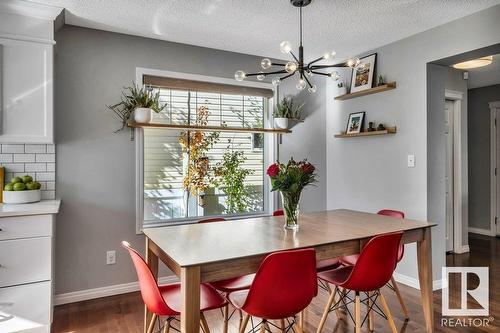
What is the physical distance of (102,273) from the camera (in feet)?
10.7

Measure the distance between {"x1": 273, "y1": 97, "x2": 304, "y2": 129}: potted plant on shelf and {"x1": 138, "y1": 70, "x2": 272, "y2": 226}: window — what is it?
204 millimetres

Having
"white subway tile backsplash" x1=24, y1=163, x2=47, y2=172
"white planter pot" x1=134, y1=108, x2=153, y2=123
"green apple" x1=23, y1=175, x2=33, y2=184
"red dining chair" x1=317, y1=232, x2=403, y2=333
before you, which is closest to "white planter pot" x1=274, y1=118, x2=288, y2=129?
"white planter pot" x1=134, y1=108, x2=153, y2=123

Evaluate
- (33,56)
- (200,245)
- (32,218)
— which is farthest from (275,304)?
(33,56)

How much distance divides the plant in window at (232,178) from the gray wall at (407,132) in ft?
4.45

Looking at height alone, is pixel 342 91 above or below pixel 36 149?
above

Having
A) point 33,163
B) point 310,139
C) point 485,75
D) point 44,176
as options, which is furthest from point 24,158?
point 485,75

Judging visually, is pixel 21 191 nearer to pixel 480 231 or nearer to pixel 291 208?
pixel 291 208

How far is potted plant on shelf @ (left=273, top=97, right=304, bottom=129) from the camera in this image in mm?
4051

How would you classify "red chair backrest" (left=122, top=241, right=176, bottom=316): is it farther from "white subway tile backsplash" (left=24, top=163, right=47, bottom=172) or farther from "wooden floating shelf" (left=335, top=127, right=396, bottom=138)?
"wooden floating shelf" (left=335, top=127, right=396, bottom=138)

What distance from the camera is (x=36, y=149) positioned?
2.98 meters

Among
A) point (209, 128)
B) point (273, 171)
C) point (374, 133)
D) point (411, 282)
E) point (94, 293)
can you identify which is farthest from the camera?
point (374, 133)

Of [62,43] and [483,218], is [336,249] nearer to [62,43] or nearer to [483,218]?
[62,43]

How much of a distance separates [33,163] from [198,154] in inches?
61.5

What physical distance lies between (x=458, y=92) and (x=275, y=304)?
4.24 m
